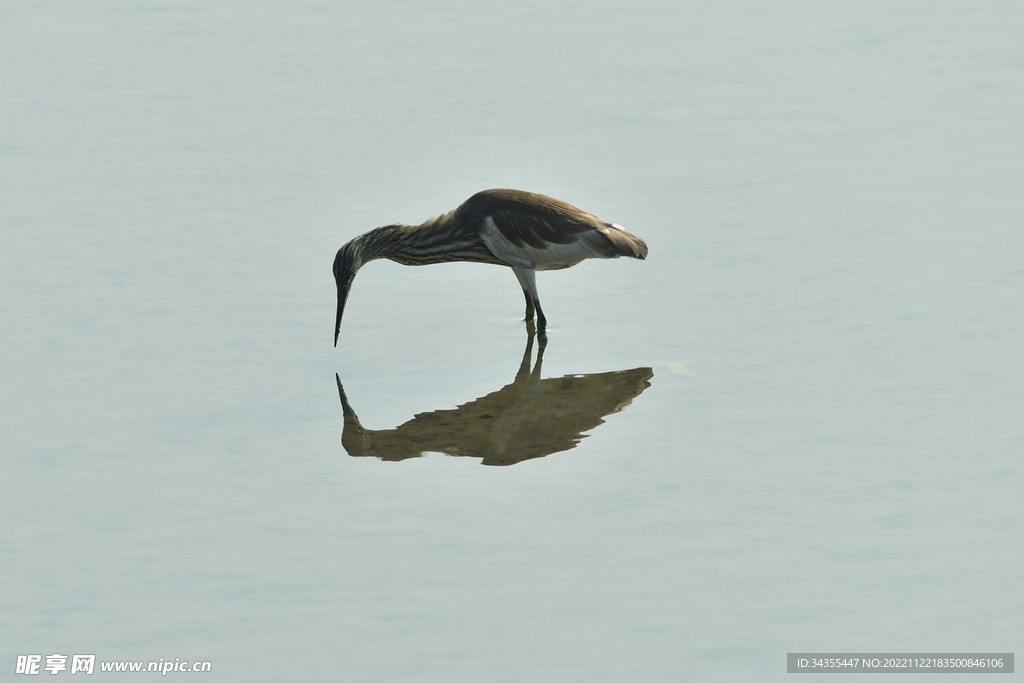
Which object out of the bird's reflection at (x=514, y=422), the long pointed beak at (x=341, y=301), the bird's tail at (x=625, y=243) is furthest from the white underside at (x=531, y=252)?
the long pointed beak at (x=341, y=301)

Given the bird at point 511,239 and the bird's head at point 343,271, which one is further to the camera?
the bird at point 511,239

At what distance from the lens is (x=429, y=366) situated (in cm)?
1017

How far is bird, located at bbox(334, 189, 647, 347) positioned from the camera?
10.6 metres

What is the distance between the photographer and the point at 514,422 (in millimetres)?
9508

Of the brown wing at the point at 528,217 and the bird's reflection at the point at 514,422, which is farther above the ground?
the brown wing at the point at 528,217

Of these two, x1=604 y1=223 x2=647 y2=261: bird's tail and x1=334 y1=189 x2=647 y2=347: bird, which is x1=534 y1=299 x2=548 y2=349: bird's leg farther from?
x1=604 y1=223 x2=647 y2=261: bird's tail

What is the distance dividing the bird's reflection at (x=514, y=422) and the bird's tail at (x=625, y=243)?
118 centimetres

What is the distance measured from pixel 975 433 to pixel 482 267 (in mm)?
4799

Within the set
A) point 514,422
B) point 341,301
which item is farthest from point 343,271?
point 514,422

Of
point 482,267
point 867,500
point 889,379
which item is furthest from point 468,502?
point 482,267

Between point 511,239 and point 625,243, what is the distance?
91 centimetres

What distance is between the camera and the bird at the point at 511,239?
10633 mm

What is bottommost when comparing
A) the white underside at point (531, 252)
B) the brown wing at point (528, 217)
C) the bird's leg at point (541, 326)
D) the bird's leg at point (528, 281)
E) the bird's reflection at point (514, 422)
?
the bird's reflection at point (514, 422)

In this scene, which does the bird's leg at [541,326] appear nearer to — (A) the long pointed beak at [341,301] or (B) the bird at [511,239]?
(B) the bird at [511,239]
